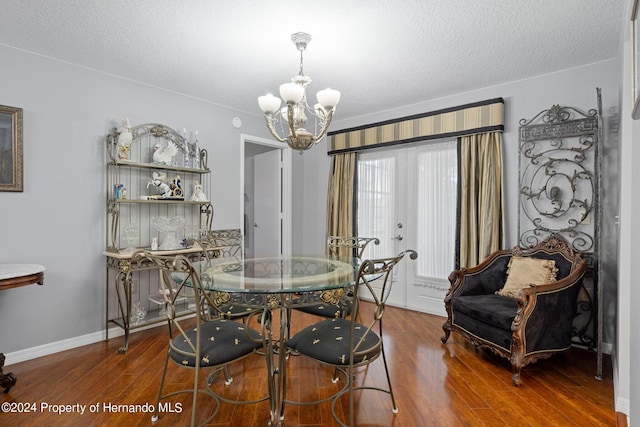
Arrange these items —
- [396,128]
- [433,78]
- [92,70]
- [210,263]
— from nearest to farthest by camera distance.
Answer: [210,263] → [92,70] → [433,78] → [396,128]

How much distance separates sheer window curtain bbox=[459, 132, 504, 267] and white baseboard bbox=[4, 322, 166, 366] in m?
3.44

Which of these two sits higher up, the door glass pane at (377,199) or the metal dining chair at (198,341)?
the door glass pane at (377,199)

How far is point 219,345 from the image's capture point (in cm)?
193

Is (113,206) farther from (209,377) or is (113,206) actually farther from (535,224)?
(535,224)

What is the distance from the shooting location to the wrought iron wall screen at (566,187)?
9.91ft

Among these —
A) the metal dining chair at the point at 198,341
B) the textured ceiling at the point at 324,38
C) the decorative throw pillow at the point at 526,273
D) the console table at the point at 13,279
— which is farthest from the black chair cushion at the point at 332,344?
the textured ceiling at the point at 324,38

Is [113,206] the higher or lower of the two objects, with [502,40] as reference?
lower

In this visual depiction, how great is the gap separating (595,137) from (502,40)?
4.12 feet

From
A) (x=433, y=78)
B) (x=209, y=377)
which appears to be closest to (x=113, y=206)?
(x=209, y=377)

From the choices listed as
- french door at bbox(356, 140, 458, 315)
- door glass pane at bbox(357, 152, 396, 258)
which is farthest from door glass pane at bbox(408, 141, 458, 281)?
door glass pane at bbox(357, 152, 396, 258)

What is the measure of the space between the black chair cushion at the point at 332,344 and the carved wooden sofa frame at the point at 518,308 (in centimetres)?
119

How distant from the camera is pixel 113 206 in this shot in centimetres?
329

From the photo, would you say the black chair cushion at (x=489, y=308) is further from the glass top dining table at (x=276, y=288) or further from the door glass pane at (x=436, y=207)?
Answer: the glass top dining table at (x=276, y=288)

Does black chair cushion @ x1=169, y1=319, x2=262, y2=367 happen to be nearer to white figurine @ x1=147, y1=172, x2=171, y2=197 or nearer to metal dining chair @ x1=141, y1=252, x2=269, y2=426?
metal dining chair @ x1=141, y1=252, x2=269, y2=426
